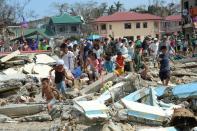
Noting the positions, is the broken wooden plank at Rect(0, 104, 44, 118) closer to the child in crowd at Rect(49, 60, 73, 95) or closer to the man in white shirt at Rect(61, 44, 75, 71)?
the child in crowd at Rect(49, 60, 73, 95)

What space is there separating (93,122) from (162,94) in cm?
405

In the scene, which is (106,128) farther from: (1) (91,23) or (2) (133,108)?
(1) (91,23)

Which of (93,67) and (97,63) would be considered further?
(97,63)

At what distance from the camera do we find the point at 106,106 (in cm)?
1149

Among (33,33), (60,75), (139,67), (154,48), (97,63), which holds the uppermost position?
(60,75)

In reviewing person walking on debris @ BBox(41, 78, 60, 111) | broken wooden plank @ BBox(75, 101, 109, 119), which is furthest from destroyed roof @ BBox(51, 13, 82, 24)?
broken wooden plank @ BBox(75, 101, 109, 119)

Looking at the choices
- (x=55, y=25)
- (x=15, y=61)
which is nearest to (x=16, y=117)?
(x=15, y=61)

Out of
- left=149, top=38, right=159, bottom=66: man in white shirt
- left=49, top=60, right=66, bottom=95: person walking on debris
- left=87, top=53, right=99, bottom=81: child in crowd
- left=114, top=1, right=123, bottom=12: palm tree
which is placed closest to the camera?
left=49, top=60, right=66, bottom=95: person walking on debris

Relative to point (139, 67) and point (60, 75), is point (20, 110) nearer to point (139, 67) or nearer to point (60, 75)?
point (60, 75)

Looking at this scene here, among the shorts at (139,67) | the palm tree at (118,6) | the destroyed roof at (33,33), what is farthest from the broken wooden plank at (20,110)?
the palm tree at (118,6)

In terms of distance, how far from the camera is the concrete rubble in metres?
10.2

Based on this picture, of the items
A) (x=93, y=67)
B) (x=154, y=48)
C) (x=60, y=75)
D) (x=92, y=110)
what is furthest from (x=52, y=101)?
(x=154, y=48)

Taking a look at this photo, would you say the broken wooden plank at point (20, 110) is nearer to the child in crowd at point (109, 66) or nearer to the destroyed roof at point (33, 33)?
the child in crowd at point (109, 66)

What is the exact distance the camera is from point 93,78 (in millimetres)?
18734
